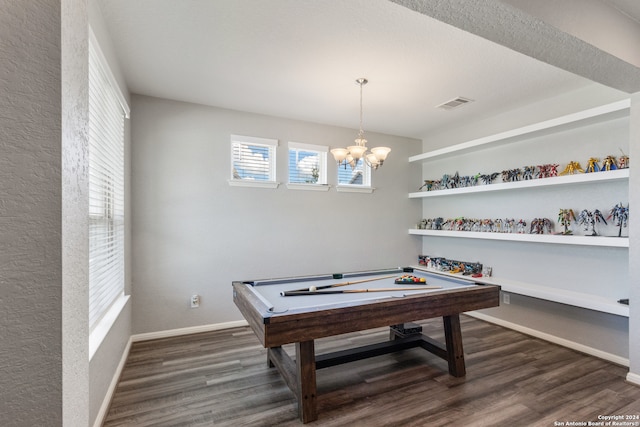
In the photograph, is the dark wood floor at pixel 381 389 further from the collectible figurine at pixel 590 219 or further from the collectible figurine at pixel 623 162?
the collectible figurine at pixel 623 162

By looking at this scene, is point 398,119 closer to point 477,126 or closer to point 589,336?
point 477,126

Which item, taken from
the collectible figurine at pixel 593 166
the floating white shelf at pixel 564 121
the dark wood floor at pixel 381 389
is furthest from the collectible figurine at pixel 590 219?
the dark wood floor at pixel 381 389

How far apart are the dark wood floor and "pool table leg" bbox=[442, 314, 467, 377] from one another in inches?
2.8

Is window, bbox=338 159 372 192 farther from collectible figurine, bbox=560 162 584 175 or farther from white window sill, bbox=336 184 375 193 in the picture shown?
collectible figurine, bbox=560 162 584 175

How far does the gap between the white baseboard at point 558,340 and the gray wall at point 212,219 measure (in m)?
1.90

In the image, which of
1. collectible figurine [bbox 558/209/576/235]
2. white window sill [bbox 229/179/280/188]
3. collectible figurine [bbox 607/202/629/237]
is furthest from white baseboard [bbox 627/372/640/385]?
white window sill [bbox 229/179/280/188]

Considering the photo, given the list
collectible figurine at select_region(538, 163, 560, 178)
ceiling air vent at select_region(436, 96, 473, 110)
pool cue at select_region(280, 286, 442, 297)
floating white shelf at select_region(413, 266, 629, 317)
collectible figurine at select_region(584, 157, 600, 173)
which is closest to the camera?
pool cue at select_region(280, 286, 442, 297)

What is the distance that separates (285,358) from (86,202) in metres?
2.03

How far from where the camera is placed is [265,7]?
6.81ft

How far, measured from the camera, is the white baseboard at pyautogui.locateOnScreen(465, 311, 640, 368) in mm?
3012

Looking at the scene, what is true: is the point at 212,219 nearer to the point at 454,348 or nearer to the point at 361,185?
the point at 361,185

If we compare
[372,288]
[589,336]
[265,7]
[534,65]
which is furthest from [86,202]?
[589,336]

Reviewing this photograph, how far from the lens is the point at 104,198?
2445 millimetres

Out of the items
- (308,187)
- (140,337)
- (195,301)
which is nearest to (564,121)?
(308,187)
